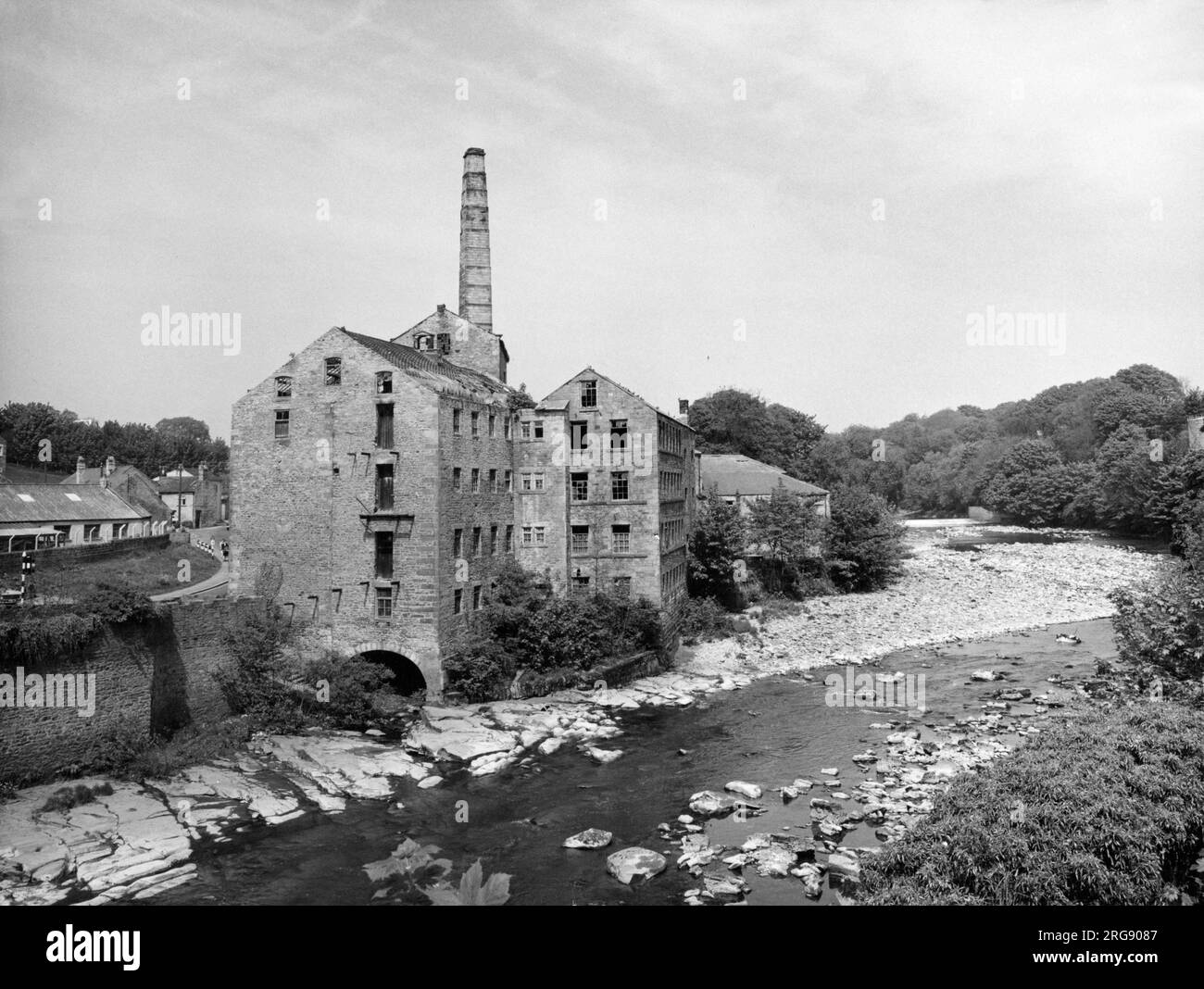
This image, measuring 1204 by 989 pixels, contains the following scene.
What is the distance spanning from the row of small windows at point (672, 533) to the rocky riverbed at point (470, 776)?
570 cm

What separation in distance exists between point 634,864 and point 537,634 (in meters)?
17.1

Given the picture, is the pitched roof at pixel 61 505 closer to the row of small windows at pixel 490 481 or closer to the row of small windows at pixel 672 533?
the row of small windows at pixel 490 481

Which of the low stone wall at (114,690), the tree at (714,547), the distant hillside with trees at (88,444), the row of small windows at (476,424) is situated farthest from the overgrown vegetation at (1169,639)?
the distant hillside with trees at (88,444)

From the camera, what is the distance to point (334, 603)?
34.5m

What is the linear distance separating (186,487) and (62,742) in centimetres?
6145

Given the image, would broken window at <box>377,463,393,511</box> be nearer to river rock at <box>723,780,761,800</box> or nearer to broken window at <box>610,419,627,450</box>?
broken window at <box>610,419,627,450</box>

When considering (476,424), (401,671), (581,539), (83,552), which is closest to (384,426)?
(476,424)

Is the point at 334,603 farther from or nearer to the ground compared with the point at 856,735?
farther from the ground

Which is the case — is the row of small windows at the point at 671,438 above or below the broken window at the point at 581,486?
above

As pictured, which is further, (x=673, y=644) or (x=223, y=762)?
(x=673, y=644)

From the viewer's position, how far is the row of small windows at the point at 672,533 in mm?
42812
